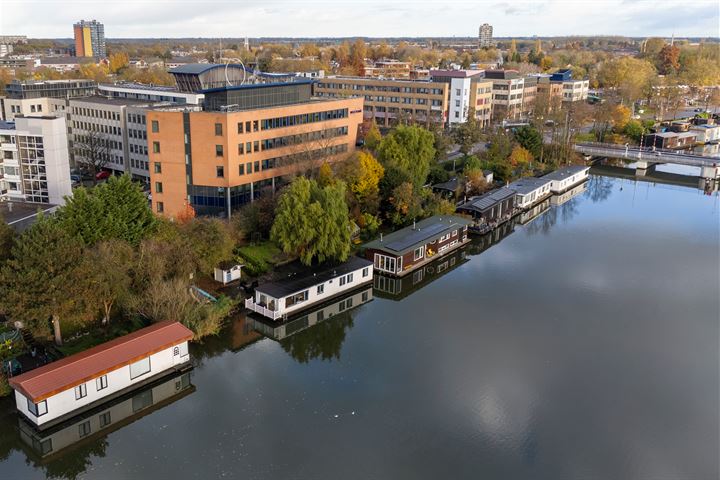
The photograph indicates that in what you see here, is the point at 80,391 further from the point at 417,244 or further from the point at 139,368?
the point at 417,244

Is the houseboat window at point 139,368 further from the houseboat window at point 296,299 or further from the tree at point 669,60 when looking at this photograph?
the tree at point 669,60

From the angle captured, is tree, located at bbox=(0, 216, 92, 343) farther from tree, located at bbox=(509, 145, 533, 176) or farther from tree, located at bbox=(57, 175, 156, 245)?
tree, located at bbox=(509, 145, 533, 176)

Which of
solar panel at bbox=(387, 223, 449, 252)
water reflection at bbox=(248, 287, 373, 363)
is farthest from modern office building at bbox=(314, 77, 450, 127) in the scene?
water reflection at bbox=(248, 287, 373, 363)

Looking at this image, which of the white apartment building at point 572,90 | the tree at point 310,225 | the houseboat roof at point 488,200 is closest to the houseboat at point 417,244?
the tree at point 310,225

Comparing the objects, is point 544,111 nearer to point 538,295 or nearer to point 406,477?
point 538,295

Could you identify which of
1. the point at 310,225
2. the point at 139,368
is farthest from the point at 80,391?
the point at 310,225

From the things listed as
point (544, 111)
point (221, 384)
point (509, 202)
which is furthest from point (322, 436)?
point (544, 111)
